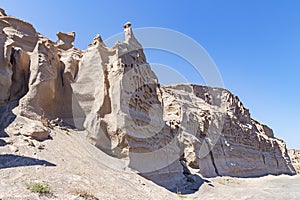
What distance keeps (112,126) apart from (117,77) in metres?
2.60

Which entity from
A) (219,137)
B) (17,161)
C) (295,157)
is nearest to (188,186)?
(17,161)

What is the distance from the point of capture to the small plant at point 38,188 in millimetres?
6086

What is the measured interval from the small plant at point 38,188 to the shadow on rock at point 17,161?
4.40 feet

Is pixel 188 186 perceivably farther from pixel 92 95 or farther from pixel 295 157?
pixel 295 157

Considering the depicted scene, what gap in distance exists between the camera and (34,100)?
11.4 m

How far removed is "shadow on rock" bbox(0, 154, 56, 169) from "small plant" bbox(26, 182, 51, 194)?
52.8 inches

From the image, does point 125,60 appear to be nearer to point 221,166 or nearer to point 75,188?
point 75,188

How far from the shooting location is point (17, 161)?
7613 millimetres

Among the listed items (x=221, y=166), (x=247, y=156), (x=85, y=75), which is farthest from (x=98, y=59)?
(x=247, y=156)

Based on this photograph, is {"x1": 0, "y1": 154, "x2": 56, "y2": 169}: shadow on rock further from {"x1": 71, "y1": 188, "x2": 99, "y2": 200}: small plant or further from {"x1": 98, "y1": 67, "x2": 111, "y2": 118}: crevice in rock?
{"x1": 98, "y1": 67, "x2": 111, "y2": 118}: crevice in rock

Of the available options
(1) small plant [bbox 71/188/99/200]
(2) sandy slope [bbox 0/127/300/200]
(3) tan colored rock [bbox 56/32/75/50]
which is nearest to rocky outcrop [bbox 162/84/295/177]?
(3) tan colored rock [bbox 56/32/75/50]

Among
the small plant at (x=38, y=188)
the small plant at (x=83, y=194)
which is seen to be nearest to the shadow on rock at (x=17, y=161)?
the small plant at (x=38, y=188)

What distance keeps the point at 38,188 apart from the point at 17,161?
1.97 metres

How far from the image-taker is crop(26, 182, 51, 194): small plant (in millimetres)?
6086
